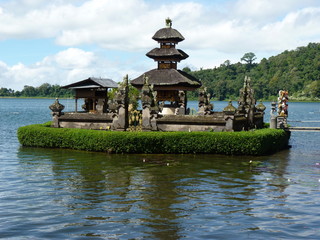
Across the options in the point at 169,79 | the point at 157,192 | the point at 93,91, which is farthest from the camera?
the point at 93,91

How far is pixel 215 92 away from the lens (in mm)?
197375

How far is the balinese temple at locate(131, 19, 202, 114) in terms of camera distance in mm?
45375

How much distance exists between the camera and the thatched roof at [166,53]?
153 feet

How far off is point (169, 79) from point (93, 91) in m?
9.94

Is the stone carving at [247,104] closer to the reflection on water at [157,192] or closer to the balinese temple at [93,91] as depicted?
the reflection on water at [157,192]

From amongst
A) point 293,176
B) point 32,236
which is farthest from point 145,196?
point 293,176

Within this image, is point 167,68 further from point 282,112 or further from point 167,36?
point 282,112

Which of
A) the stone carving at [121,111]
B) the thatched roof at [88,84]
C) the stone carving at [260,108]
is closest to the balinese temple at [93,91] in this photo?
the thatched roof at [88,84]

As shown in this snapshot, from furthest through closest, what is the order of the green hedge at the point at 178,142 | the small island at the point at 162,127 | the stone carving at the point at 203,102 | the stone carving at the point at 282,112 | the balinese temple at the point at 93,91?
the stone carving at the point at 203,102 → the balinese temple at the point at 93,91 → the stone carving at the point at 282,112 → the small island at the point at 162,127 → the green hedge at the point at 178,142

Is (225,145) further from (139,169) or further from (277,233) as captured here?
(277,233)

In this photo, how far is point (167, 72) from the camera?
46.5 m

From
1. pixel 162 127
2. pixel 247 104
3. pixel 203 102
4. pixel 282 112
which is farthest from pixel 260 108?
pixel 162 127

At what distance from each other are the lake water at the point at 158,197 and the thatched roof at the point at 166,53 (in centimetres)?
1545

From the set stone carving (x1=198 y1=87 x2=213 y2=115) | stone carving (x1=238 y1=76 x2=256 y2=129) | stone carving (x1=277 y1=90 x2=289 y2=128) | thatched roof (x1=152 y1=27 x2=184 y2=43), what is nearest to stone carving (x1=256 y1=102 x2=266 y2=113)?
stone carving (x1=277 y1=90 x2=289 y2=128)
